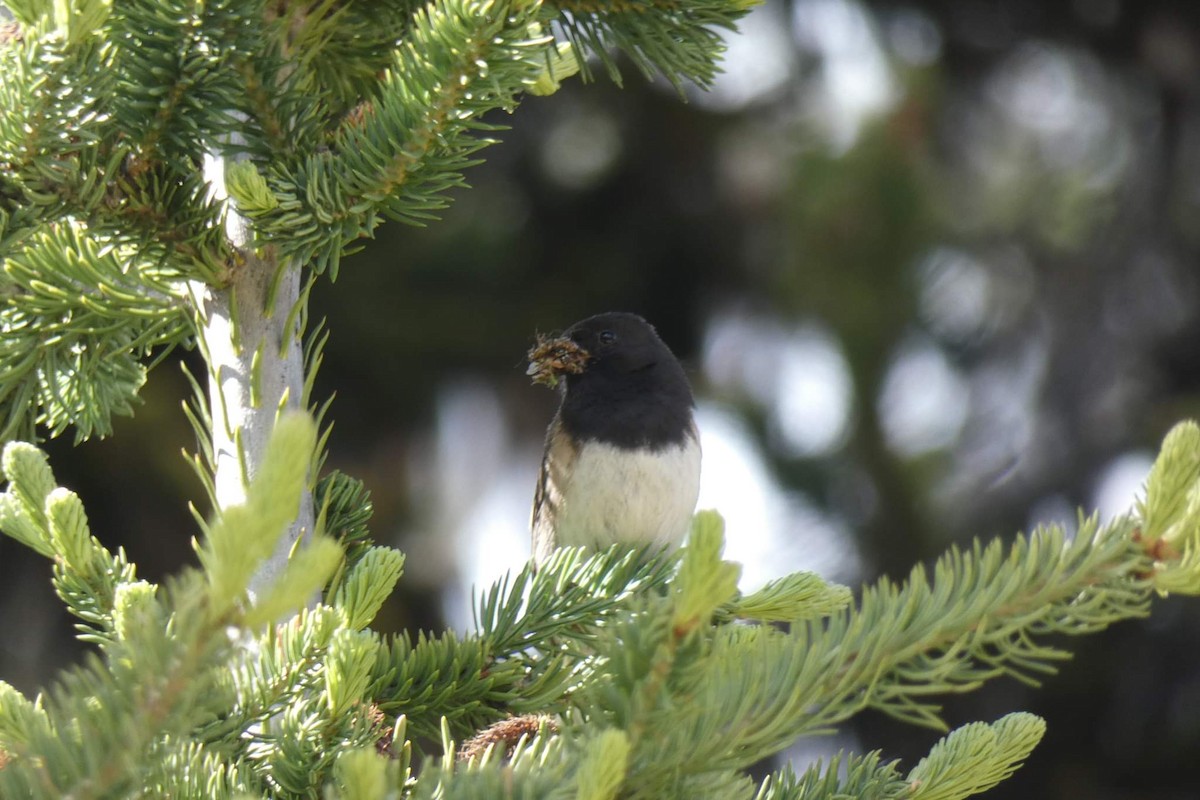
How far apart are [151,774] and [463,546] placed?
518 centimetres

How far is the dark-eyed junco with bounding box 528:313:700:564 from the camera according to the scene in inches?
111

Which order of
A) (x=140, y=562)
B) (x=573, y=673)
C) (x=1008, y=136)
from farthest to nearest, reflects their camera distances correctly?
(x=1008, y=136)
(x=140, y=562)
(x=573, y=673)

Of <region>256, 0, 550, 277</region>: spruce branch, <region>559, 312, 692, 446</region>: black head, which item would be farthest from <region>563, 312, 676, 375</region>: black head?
<region>256, 0, 550, 277</region>: spruce branch

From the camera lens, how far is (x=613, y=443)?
2.85 metres

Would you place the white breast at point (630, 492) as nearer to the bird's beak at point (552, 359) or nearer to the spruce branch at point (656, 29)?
the bird's beak at point (552, 359)

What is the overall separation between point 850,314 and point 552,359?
2.93 m

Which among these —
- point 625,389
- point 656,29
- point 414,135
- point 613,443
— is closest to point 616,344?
point 625,389

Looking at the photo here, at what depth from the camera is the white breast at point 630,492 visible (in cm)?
281

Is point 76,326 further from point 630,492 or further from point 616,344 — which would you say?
point 616,344

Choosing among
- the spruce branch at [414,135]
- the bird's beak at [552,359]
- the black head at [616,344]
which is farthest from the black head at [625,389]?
the spruce branch at [414,135]

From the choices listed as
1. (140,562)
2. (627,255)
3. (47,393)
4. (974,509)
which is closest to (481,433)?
(627,255)

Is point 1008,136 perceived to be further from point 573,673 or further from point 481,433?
point 573,673

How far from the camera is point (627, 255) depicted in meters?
5.91

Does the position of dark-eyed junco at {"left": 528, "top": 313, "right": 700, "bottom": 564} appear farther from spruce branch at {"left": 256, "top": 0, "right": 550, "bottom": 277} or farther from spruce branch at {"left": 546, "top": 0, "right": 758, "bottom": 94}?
spruce branch at {"left": 256, "top": 0, "right": 550, "bottom": 277}
